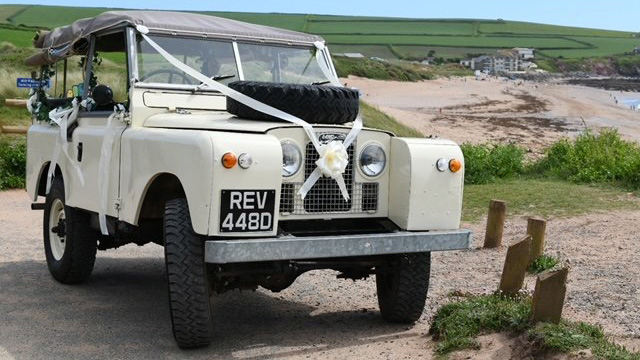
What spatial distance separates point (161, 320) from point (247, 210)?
6.05ft

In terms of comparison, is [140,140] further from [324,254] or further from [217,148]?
[324,254]

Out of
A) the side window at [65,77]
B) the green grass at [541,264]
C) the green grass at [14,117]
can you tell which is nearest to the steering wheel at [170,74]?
the side window at [65,77]

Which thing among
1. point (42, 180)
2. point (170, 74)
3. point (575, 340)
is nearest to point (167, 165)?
point (170, 74)

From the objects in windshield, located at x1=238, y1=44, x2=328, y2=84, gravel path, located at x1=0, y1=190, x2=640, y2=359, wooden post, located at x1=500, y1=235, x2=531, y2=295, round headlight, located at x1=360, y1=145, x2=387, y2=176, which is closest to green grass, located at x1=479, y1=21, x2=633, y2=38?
gravel path, located at x1=0, y1=190, x2=640, y2=359

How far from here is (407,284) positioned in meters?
6.77

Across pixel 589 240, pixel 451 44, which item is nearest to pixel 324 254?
pixel 589 240

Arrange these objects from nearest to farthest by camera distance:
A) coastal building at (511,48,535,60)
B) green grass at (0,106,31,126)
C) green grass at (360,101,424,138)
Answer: green grass at (0,106,31,126) → green grass at (360,101,424,138) → coastal building at (511,48,535,60)

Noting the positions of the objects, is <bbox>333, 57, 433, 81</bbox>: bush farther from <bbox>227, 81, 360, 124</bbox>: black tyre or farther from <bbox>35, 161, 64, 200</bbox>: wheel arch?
<bbox>227, 81, 360, 124</bbox>: black tyre

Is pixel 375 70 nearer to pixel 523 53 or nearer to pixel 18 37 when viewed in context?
pixel 18 37

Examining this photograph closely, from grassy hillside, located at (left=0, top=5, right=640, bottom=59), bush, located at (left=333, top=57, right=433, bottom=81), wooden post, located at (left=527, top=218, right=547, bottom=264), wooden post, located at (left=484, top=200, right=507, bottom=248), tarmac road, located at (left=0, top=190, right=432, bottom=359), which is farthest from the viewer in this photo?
grassy hillside, located at (left=0, top=5, right=640, bottom=59)

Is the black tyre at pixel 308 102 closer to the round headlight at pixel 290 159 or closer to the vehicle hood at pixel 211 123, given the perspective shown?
the vehicle hood at pixel 211 123

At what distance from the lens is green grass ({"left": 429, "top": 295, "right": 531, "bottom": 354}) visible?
235 inches

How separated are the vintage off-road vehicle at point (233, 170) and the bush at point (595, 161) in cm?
782

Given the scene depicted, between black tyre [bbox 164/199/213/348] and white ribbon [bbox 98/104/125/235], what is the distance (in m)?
1.21
